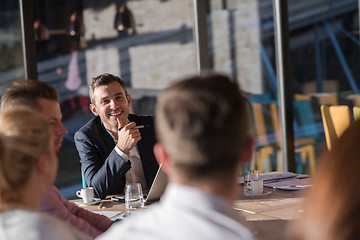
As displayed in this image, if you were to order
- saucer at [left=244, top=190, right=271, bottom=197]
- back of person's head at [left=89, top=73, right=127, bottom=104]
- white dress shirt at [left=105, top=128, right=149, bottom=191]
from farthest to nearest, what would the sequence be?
1. back of person's head at [left=89, top=73, right=127, bottom=104]
2. white dress shirt at [left=105, top=128, right=149, bottom=191]
3. saucer at [left=244, top=190, right=271, bottom=197]

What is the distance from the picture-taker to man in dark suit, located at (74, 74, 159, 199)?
2.75 m

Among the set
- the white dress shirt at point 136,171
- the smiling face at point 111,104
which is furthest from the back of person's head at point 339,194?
the smiling face at point 111,104

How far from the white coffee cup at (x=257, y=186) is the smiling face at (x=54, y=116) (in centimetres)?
112

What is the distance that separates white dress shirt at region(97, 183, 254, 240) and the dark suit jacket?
1.72 m

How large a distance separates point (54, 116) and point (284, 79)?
3.55 m

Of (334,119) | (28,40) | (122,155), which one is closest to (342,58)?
(334,119)

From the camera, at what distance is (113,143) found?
3045 mm

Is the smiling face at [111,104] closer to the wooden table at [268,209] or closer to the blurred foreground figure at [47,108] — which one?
the wooden table at [268,209]

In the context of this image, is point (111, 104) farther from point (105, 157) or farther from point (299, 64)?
point (299, 64)


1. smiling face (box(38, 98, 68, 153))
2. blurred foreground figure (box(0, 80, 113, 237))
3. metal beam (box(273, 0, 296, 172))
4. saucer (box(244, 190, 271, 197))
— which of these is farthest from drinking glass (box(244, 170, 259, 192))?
metal beam (box(273, 0, 296, 172))

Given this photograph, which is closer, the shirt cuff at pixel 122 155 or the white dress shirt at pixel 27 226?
the white dress shirt at pixel 27 226

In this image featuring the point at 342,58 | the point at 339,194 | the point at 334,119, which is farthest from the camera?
the point at 342,58

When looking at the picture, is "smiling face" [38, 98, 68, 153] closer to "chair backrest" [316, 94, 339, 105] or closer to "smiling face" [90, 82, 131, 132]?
"smiling face" [90, 82, 131, 132]

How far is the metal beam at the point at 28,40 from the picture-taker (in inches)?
169
